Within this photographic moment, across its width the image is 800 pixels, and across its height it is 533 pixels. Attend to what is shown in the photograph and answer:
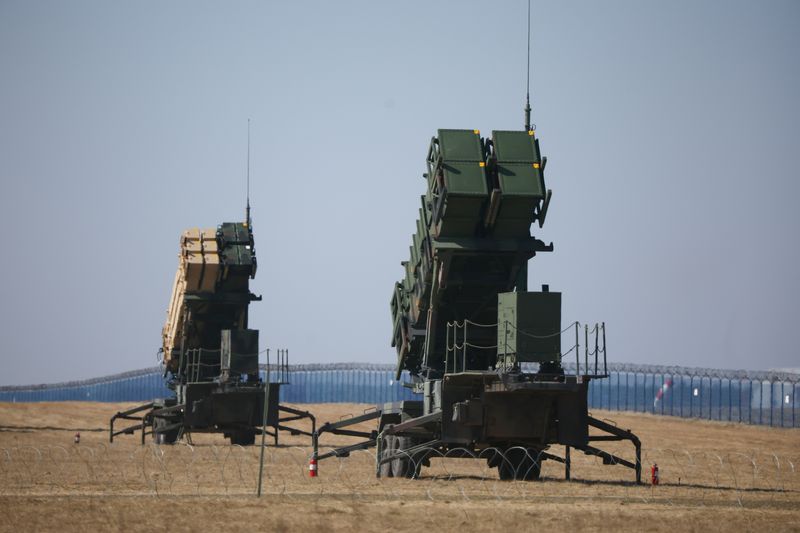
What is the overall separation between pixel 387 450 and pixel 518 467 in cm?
286

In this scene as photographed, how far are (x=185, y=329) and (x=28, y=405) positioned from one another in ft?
106

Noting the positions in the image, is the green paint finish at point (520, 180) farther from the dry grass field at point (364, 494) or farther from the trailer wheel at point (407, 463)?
the trailer wheel at point (407, 463)

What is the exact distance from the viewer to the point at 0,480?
2767 cm

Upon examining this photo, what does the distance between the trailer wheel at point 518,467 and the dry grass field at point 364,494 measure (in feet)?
1.23

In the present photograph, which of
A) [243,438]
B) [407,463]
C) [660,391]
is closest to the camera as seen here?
[407,463]

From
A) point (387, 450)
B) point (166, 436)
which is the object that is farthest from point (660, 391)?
point (387, 450)

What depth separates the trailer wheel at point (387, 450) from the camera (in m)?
29.4

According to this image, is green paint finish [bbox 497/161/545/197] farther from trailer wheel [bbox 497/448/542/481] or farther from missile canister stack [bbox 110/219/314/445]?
missile canister stack [bbox 110/219/314/445]

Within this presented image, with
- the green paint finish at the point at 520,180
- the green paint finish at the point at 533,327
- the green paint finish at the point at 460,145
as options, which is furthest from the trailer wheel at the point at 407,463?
the green paint finish at the point at 460,145

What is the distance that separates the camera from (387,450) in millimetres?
29406

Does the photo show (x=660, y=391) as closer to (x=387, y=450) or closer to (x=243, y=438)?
(x=243, y=438)

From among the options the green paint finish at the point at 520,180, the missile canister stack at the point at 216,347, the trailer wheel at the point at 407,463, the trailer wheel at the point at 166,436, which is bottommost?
the trailer wheel at the point at 166,436

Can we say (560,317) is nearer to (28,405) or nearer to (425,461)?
(425,461)

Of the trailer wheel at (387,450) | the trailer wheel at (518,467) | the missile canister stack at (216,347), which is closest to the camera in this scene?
the trailer wheel at (518,467)
